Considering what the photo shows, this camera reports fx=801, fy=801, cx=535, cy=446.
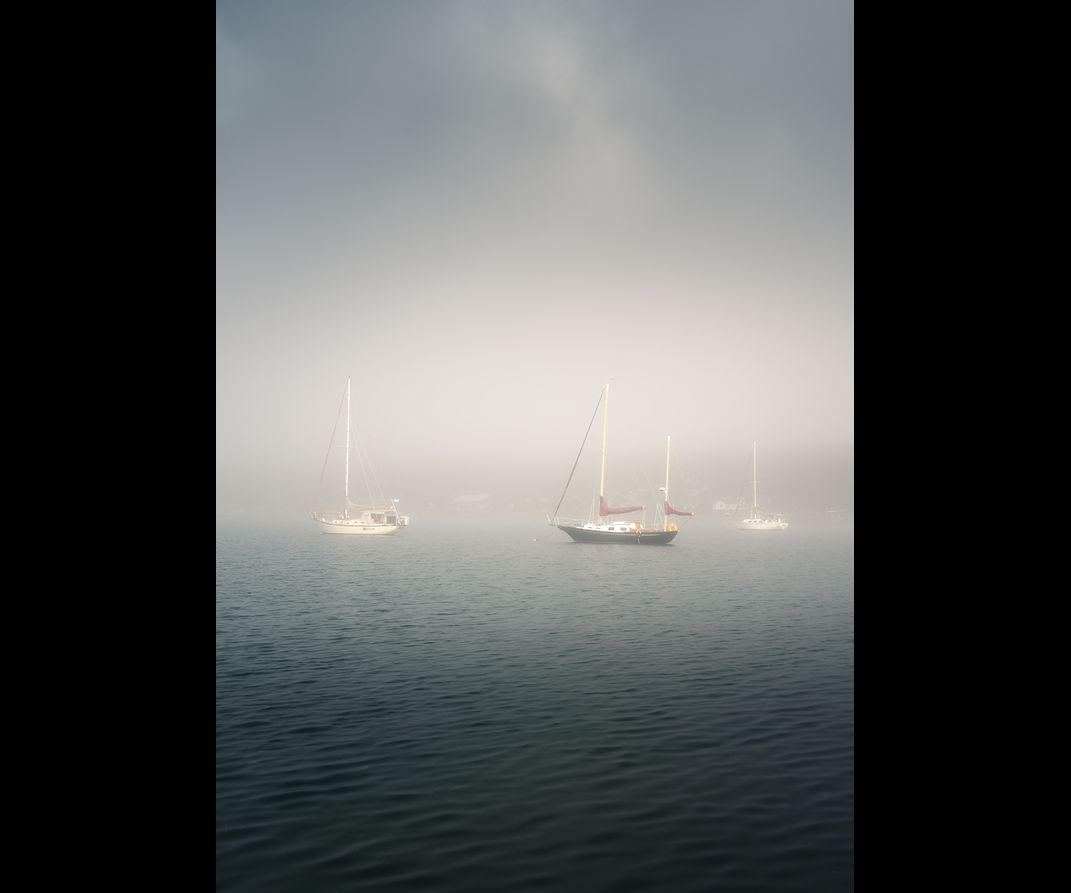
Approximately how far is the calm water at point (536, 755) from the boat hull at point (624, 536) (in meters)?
37.7

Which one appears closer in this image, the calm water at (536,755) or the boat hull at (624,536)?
the calm water at (536,755)

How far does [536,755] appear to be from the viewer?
33.1ft

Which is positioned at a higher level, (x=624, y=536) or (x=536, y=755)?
(x=536, y=755)

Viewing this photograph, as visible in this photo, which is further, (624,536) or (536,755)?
(624,536)

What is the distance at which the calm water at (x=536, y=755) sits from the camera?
6766 millimetres

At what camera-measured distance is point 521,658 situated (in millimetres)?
18734

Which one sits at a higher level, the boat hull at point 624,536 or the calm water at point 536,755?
the calm water at point 536,755

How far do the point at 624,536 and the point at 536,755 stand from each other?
55790 millimetres

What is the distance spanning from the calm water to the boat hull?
37.7 meters

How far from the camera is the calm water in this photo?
677 centimetres

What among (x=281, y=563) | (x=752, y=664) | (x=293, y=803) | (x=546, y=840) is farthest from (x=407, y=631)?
(x=281, y=563)

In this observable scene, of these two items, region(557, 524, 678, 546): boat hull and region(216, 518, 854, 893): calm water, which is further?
region(557, 524, 678, 546): boat hull
